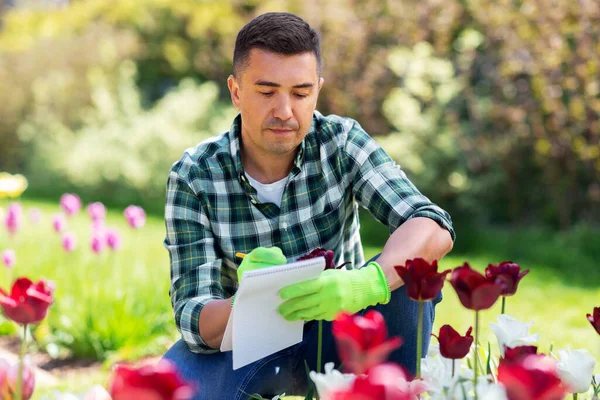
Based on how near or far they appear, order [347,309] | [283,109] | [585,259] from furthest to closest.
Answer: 1. [585,259]
2. [283,109]
3. [347,309]

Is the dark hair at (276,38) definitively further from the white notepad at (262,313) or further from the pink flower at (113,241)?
the pink flower at (113,241)

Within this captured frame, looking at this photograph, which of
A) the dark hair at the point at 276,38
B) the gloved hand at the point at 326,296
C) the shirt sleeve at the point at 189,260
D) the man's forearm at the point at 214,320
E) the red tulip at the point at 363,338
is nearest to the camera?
the red tulip at the point at 363,338

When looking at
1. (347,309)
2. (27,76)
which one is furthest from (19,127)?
(347,309)

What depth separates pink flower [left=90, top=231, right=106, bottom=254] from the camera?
121 inches

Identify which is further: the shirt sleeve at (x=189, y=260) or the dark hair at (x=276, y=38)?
the dark hair at (x=276, y=38)

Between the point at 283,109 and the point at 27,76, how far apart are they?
7.81 metres

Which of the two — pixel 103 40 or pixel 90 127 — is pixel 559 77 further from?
pixel 103 40

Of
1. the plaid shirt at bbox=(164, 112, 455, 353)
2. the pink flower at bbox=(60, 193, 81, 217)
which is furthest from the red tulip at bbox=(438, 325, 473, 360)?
the pink flower at bbox=(60, 193, 81, 217)

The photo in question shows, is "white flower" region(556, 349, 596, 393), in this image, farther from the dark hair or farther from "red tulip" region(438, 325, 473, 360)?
the dark hair

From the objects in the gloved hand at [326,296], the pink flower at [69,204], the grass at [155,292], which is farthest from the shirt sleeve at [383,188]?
the pink flower at [69,204]

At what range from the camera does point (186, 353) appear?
1.93 m

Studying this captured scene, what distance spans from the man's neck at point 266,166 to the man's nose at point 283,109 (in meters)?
0.24

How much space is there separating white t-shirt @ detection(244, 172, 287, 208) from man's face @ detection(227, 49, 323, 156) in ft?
0.54

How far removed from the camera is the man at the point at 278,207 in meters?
1.83
